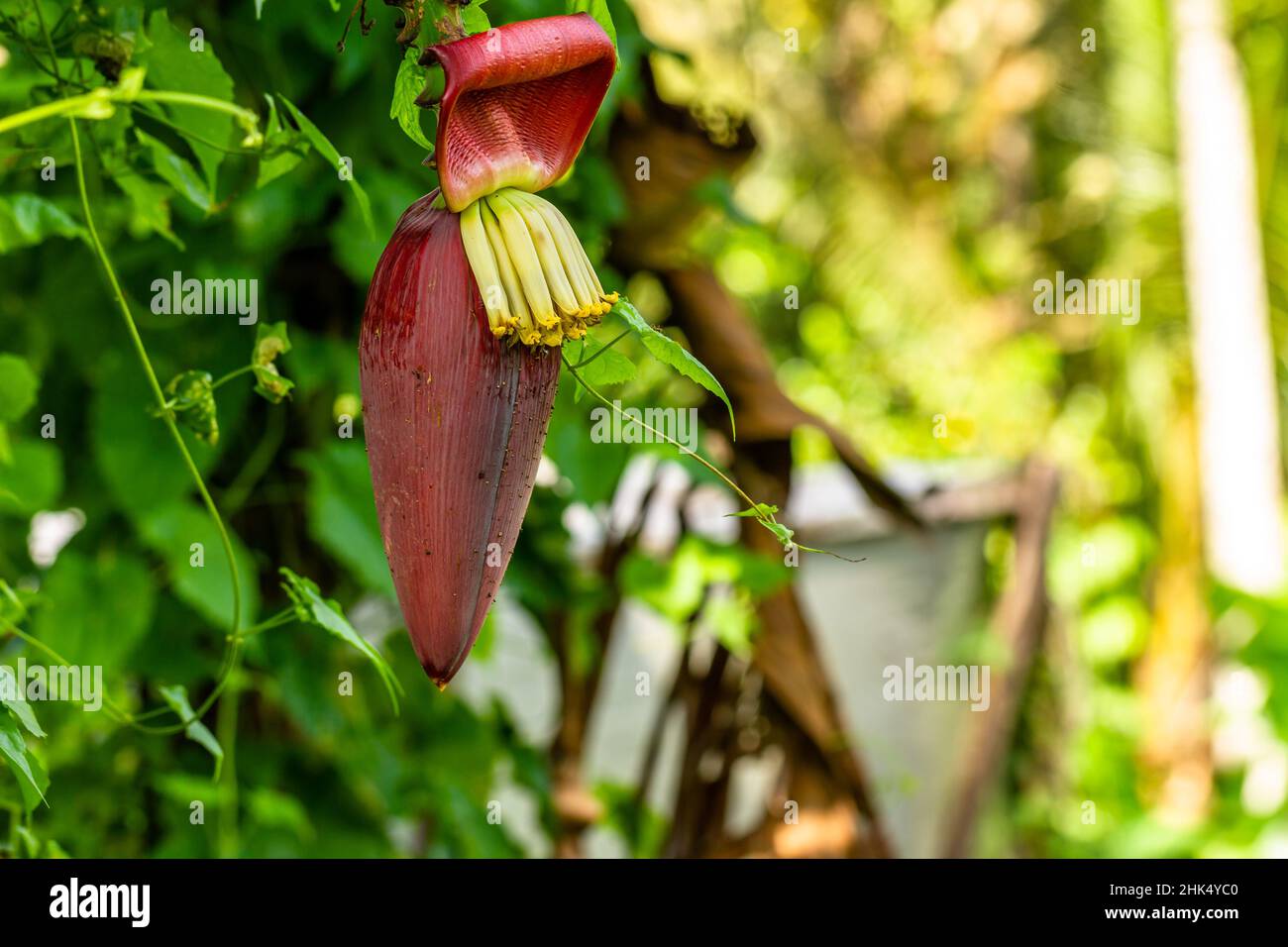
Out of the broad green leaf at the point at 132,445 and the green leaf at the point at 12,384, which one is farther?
the broad green leaf at the point at 132,445

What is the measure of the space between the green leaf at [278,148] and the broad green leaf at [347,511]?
35cm

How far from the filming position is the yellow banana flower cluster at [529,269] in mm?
237

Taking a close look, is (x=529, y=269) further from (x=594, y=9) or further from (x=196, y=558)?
(x=196, y=558)

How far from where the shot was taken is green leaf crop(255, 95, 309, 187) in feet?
1.22

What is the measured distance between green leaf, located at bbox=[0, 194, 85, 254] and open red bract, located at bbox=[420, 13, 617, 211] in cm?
28

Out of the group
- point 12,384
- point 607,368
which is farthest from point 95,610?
point 607,368

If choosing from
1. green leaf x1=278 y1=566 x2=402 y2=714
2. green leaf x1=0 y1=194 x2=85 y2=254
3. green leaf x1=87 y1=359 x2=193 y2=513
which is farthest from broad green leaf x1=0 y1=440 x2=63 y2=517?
green leaf x1=278 y1=566 x2=402 y2=714

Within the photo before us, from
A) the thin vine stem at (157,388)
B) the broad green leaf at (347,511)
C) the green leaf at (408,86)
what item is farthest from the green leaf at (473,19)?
the broad green leaf at (347,511)

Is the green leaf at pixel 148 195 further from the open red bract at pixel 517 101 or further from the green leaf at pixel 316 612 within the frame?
the open red bract at pixel 517 101

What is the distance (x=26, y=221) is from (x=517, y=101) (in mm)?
305

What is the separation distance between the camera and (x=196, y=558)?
0.73 m

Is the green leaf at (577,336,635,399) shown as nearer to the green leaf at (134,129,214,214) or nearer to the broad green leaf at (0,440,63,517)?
the green leaf at (134,129,214,214)
